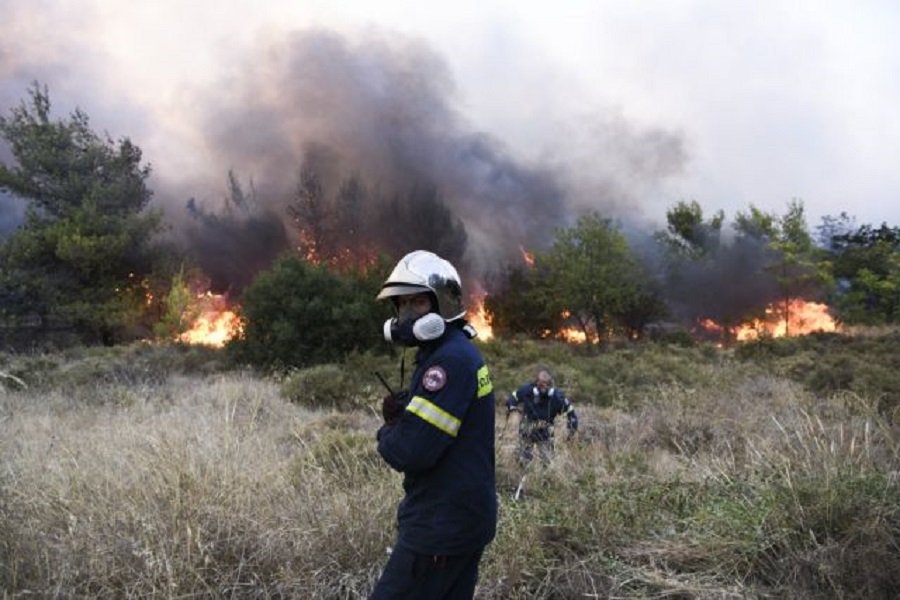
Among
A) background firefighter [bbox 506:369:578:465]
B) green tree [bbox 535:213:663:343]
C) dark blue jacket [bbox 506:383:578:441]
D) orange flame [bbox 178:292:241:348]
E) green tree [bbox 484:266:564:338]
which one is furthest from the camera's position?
green tree [bbox 484:266:564:338]

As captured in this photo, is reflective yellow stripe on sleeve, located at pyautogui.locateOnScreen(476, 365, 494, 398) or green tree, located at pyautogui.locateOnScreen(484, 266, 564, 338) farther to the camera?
green tree, located at pyautogui.locateOnScreen(484, 266, 564, 338)

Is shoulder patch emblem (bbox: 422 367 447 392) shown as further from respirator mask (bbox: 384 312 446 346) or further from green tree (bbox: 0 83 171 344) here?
green tree (bbox: 0 83 171 344)

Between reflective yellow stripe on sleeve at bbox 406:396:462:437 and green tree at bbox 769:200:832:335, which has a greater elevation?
green tree at bbox 769:200:832:335

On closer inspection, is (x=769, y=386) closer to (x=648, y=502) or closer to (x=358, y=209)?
(x=648, y=502)

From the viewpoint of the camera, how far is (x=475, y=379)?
276 centimetres

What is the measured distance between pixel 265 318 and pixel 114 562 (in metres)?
20.4

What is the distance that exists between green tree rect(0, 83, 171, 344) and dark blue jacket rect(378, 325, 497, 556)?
33983mm

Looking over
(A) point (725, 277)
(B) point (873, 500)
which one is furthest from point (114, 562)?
(A) point (725, 277)

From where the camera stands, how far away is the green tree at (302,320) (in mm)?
22547

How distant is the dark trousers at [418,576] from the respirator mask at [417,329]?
86 centimetres

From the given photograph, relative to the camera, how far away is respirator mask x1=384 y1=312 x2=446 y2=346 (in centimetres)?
274

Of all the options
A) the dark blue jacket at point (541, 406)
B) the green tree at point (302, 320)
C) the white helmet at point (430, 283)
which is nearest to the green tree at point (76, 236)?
the green tree at point (302, 320)

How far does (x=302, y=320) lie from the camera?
2303 centimetres

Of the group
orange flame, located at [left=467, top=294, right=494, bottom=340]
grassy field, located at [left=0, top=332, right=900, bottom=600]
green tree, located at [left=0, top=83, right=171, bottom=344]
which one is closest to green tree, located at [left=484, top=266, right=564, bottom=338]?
orange flame, located at [left=467, top=294, right=494, bottom=340]
